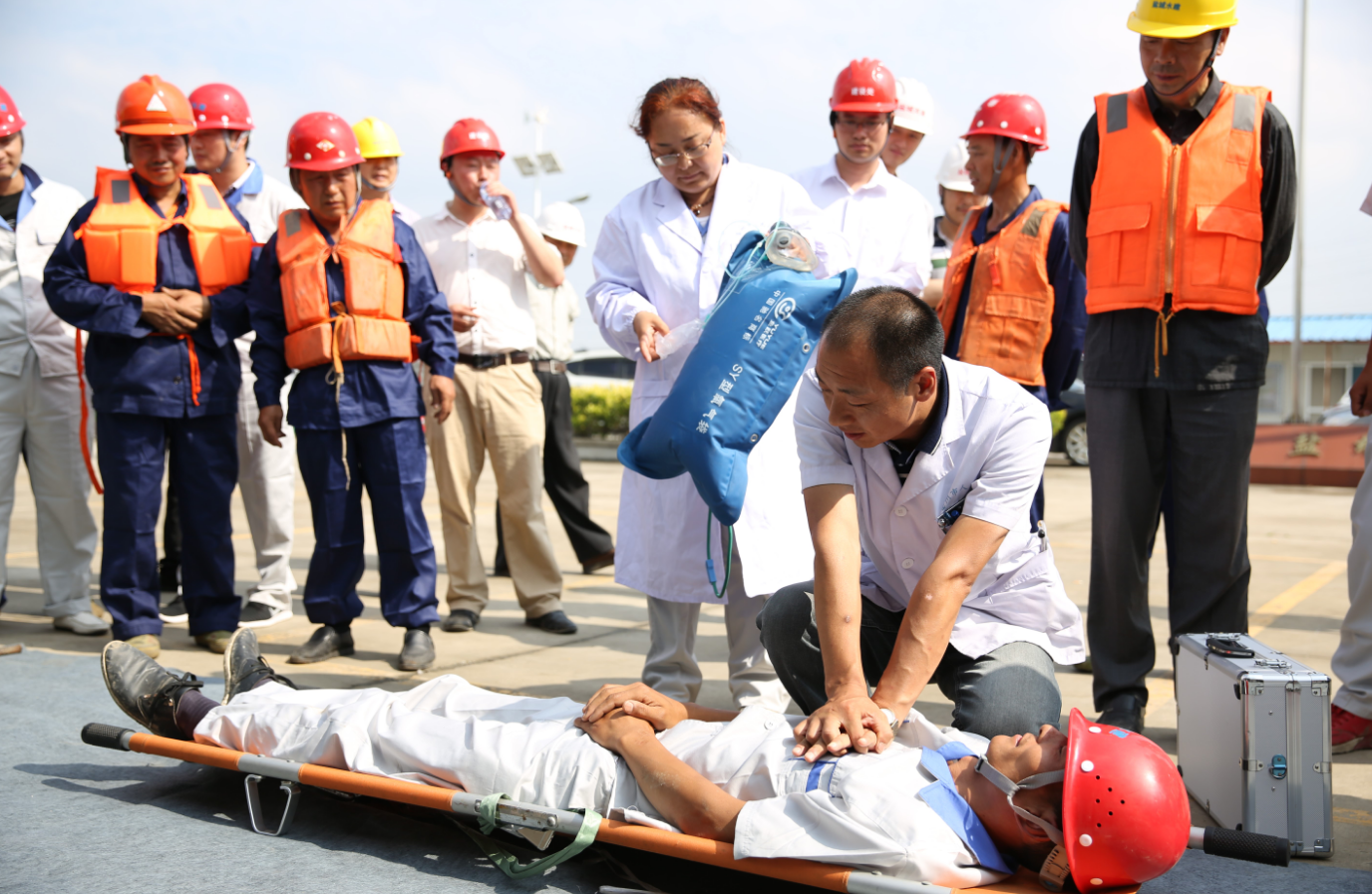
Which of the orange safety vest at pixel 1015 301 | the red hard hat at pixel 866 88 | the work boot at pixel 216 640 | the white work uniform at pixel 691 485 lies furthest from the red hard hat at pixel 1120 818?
the work boot at pixel 216 640

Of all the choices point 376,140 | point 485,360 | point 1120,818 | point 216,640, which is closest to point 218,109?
point 376,140

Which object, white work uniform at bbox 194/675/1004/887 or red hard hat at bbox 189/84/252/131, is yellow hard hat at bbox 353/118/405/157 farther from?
white work uniform at bbox 194/675/1004/887

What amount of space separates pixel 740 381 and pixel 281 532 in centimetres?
320

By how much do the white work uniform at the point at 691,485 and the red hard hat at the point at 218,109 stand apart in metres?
2.79

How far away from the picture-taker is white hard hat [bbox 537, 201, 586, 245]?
760 cm

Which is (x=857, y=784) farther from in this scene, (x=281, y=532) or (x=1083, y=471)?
(x=1083, y=471)

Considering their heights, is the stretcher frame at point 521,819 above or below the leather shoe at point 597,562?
above

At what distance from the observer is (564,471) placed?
22.7 ft

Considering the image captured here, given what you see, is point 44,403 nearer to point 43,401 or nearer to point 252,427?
point 43,401

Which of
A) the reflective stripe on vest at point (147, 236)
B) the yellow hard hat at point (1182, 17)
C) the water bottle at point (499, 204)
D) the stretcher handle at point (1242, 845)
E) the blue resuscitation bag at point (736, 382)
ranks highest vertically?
the yellow hard hat at point (1182, 17)

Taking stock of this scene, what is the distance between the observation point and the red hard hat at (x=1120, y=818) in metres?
2.08

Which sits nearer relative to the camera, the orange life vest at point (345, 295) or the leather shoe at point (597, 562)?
the orange life vest at point (345, 295)

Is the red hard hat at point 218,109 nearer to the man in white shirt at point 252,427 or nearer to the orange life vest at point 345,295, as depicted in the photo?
the man in white shirt at point 252,427

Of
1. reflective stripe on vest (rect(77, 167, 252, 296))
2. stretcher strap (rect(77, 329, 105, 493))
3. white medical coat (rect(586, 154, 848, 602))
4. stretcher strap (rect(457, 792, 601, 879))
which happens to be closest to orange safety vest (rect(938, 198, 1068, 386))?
white medical coat (rect(586, 154, 848, 602))
